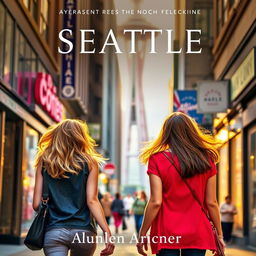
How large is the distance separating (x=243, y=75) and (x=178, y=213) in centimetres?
1357

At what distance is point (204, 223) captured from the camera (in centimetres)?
471

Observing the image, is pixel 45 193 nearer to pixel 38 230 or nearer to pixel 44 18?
pixel 38 230

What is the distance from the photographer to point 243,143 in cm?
1867

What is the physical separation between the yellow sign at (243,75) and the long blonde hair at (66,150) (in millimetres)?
11182

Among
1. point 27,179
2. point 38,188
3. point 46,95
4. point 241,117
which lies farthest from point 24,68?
point 38,188

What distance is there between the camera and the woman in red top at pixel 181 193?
4.62 metres

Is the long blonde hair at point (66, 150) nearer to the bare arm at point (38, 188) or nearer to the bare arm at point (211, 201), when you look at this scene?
the bare arm at point (38, 188)

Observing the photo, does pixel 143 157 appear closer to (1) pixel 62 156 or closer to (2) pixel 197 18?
(1) pixel 62 156

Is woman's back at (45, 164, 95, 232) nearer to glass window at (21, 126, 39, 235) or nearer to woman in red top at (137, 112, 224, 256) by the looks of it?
woman in red top at (137, 112, 224, 256)

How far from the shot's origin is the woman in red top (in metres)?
4.62

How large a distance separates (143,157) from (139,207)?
685 inches

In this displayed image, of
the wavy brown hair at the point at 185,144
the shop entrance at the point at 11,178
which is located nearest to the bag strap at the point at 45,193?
the wavy brown hair at the point at 185,144

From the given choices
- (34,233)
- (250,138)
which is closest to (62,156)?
(34,233)

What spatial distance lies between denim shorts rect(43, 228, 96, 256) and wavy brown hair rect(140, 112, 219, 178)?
2.32 ft
